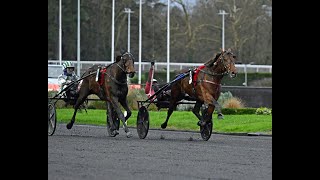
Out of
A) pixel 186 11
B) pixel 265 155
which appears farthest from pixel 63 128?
pixel 186 11

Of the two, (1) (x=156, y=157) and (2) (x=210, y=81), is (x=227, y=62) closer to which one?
(2) (x=210, y=81)

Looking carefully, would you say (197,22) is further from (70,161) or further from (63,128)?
(70,161)

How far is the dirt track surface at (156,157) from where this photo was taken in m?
14.2

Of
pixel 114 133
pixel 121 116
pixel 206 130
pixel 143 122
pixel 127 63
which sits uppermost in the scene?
pixel 127 63

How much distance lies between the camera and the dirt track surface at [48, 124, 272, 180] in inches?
558

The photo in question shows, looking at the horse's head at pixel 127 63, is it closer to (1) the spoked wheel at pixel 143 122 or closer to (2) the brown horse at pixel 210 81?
(1) the spoked wheel at pixel 143 122

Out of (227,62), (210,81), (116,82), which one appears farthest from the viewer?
(116,82)

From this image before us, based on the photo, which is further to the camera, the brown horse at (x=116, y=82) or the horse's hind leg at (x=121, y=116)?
the brown horse at (x=116, y=82)

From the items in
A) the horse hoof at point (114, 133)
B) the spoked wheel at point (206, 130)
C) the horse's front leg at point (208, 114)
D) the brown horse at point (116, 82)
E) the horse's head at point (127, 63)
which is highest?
the horse's head at point (127, 63)

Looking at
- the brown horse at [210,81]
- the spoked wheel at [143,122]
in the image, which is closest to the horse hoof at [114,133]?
the spoked wheel at [143,122]

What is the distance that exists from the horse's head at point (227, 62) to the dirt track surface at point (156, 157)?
148 centimetres

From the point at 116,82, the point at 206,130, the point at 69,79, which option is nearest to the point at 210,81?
A: the point at 206,130

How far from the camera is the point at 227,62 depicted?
2308 cm

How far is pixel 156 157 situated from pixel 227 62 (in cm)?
588
